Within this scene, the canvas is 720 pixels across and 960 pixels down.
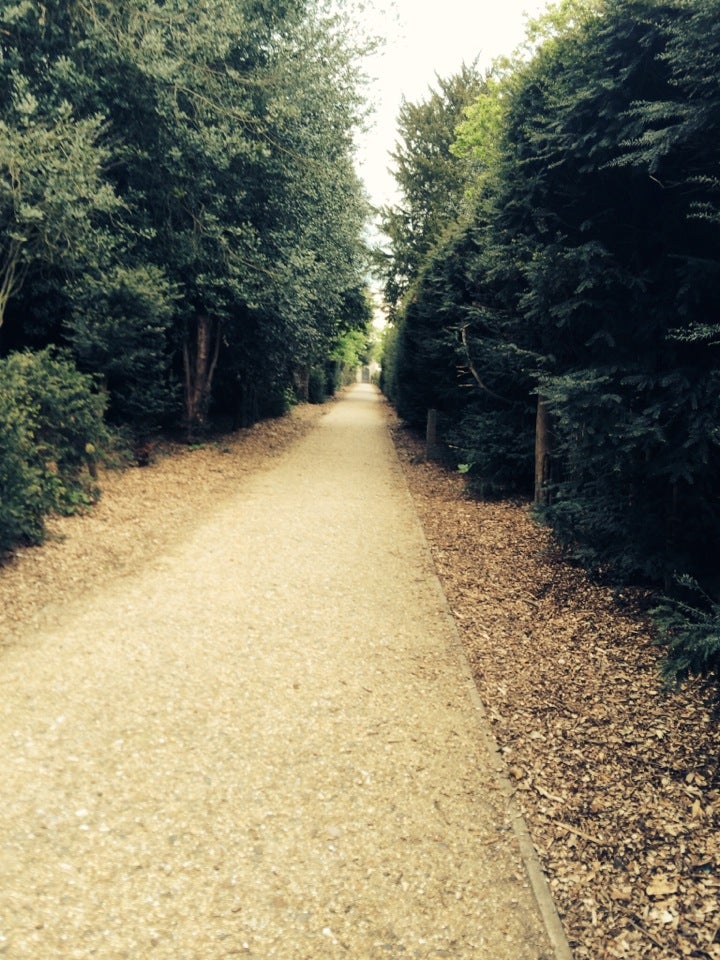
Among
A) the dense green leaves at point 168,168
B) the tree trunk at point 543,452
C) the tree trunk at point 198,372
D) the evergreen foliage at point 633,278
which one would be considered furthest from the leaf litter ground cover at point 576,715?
the tree trunk at point 198,372

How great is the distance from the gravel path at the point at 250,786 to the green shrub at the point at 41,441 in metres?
1.22

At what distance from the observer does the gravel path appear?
8.62 ft

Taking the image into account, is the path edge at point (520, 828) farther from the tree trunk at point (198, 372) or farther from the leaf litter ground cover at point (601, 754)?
the tree trunk at point (198, 372)

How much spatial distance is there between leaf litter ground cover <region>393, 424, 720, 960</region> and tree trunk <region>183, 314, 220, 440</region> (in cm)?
940

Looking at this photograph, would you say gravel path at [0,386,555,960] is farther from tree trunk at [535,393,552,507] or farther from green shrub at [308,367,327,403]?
green shrub at [308,367,327,403]

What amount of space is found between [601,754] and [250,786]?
6.67ft

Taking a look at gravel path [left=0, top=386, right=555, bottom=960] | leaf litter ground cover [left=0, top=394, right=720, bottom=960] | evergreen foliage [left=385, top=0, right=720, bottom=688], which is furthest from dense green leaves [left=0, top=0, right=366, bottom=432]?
evergreen foliage [left=385, top=0, right=720, bottom=688]

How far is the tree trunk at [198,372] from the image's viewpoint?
49.1 ft

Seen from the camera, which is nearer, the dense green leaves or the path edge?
the path edge

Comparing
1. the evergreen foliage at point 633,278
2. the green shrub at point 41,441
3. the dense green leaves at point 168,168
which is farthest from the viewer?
the dense green leaves at point 168,168

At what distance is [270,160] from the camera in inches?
476

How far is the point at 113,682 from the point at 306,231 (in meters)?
11.6

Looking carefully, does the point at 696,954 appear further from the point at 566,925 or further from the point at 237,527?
the point at 237,527

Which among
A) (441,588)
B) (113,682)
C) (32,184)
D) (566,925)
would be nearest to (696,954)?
(566,925)
